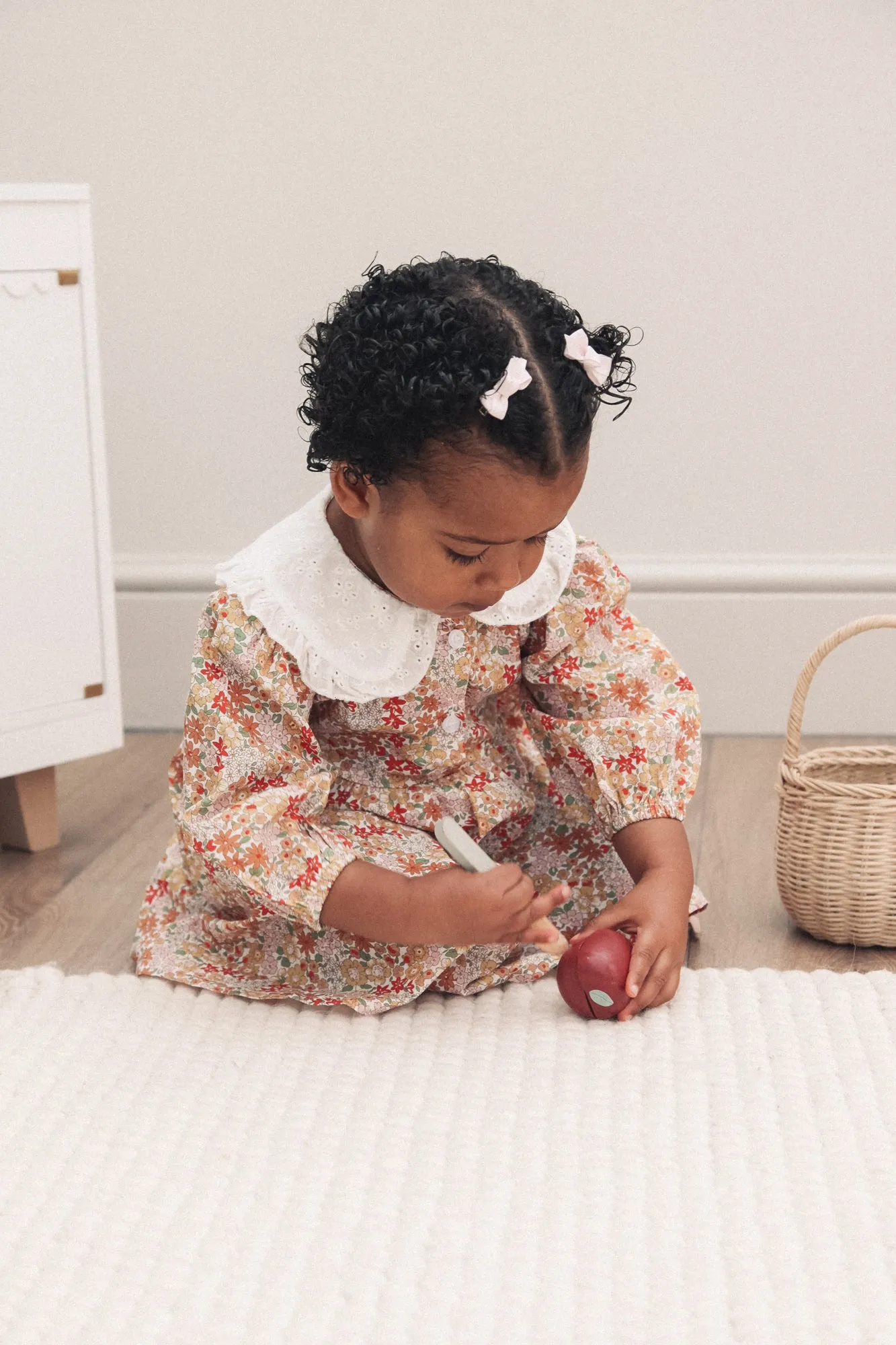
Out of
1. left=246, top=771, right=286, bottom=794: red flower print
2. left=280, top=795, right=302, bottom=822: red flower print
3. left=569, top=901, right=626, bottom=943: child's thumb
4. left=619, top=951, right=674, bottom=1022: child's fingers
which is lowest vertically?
left=619, top=951, right=674, bottom=1022: child's fingers

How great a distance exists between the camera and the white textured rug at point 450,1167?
0.64 metres

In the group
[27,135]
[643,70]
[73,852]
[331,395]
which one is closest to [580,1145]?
[331,395]

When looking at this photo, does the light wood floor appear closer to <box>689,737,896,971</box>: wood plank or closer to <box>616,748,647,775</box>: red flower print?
<box>689,737,896,971</box>: wood plank

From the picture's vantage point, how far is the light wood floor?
1041 mm

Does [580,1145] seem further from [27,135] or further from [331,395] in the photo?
[27,135]

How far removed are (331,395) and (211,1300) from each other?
0.50 meters

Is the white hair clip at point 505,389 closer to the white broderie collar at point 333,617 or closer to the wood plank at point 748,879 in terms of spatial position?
the white broderie collar at point 333,617

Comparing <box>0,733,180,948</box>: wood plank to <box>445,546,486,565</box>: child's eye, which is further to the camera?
<box>0,733,180,948</box>: wood plank

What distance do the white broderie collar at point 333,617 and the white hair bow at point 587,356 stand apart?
6.7 inches

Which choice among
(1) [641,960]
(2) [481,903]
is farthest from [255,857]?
(1) [641,960]

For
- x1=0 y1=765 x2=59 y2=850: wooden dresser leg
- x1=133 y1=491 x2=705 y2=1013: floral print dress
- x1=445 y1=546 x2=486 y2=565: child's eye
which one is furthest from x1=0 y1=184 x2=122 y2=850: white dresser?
x1=445 y1=546 x2=486 y2=565: child's eye

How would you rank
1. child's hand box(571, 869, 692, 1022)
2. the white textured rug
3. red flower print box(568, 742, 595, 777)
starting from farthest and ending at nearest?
red flower print box(568, 742, 595, 777) < child's hand box(571, 869, 692, 1022) < the white textured rug

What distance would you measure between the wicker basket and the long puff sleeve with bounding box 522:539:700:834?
0.27ft

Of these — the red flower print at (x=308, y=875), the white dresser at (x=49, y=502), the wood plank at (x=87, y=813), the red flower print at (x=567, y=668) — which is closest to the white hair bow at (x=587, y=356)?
the red flower print at (x=567, y=668)
